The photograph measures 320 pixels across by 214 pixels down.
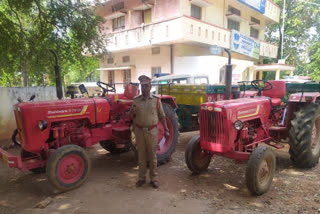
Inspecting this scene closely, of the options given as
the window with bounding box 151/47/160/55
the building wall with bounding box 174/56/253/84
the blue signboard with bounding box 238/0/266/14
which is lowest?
the building wall with bounding box 174/56/253/84

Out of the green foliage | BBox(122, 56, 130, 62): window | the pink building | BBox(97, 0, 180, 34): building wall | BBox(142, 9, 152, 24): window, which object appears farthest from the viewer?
the green foliage

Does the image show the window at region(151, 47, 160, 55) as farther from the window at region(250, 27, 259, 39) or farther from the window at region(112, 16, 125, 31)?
the window at region(250, 27, 259, 39)

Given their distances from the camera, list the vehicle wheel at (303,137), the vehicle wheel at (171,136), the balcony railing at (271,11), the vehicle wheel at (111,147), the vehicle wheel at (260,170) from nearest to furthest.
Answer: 1. the vehicle wheel at (260,170)
2. the vehicle wheel at (303,137)
3. the vehicle wheel at (171,136)
4. the vehicle wheel at (111,147)
5. the balcony railing at (271,11)

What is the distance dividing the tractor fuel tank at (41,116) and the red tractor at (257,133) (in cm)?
185

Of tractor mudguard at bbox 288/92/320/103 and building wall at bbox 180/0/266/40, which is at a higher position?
building wall at bbox 180/0/266/40

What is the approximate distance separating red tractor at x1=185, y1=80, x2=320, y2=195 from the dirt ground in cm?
25

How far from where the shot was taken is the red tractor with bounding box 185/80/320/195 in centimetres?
333

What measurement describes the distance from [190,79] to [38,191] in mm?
6273

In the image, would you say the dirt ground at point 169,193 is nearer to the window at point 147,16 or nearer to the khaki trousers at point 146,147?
the khaki trousers at point 146,147

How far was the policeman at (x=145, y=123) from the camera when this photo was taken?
11.4 feet

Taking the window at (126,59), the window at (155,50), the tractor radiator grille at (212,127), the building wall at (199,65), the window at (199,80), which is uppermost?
the window at (155,50)

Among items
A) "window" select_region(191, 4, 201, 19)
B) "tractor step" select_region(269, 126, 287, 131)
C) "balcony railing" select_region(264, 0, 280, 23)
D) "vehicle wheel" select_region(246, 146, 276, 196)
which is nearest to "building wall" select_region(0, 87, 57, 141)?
"vehicle wheel" select_region(246, 146, 276, 196)

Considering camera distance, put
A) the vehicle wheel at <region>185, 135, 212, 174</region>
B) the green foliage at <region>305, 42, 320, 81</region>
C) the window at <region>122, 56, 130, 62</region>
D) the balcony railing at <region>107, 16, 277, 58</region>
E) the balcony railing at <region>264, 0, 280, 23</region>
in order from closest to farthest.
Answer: the vehicle wheel at <region>185, 135, 212, 174</region> → the balcony railing at <region>107, 16, 277, 58</region> → the window at <region>122, 56, 130, 62</region> → the balcony railing at <region>264, 0, 280, 23</region> → the green foliage at <region>305, 42, 320, 81</region>

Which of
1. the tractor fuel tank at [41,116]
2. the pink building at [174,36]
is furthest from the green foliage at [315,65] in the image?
the tractor fuel tank at [41,116]
